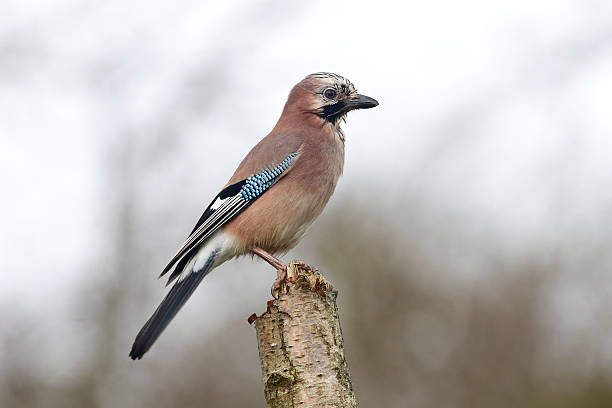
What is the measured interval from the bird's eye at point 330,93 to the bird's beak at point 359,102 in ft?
0.40

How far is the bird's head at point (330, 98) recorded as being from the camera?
6133 millimetres

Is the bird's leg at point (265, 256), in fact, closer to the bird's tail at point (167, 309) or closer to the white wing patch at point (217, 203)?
the bird's tail at point (167, 309)

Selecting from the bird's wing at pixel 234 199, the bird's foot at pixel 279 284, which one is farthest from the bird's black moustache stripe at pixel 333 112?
the bird's foot at pixel 279 284

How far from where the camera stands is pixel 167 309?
15.3 feet

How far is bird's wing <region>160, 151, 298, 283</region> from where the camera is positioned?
5352 mm

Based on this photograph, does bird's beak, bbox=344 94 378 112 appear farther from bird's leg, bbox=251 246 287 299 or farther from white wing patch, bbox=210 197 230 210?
bird's leg, bbox=251 246 287 299

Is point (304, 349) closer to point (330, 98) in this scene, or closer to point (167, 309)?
point (167, 309)

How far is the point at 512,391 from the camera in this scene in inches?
397

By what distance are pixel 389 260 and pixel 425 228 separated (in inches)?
30.2

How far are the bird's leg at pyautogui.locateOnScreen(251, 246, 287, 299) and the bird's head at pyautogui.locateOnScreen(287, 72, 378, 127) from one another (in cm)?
135

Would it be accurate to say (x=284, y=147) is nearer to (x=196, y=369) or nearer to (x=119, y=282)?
(x=119, y=282)

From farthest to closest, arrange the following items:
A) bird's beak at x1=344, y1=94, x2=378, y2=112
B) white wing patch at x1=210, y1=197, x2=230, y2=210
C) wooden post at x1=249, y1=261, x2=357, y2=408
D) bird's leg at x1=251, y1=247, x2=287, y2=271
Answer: bird's beak at x1=344, y1=94, x2=378, y2=112 → white wing patch at x1=210, y1=197, x2=230, y2=210 → bird's leg at x1=251, y1=247, x2=287, y2=271 → wooden post at x1=249, y1=261, x2=357, y2=408

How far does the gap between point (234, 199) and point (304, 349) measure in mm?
2242

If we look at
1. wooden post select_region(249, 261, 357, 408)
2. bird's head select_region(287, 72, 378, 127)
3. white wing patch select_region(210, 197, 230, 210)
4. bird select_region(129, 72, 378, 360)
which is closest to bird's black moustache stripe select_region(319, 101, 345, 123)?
bird's head select_region(287, 72, 378, 127)
